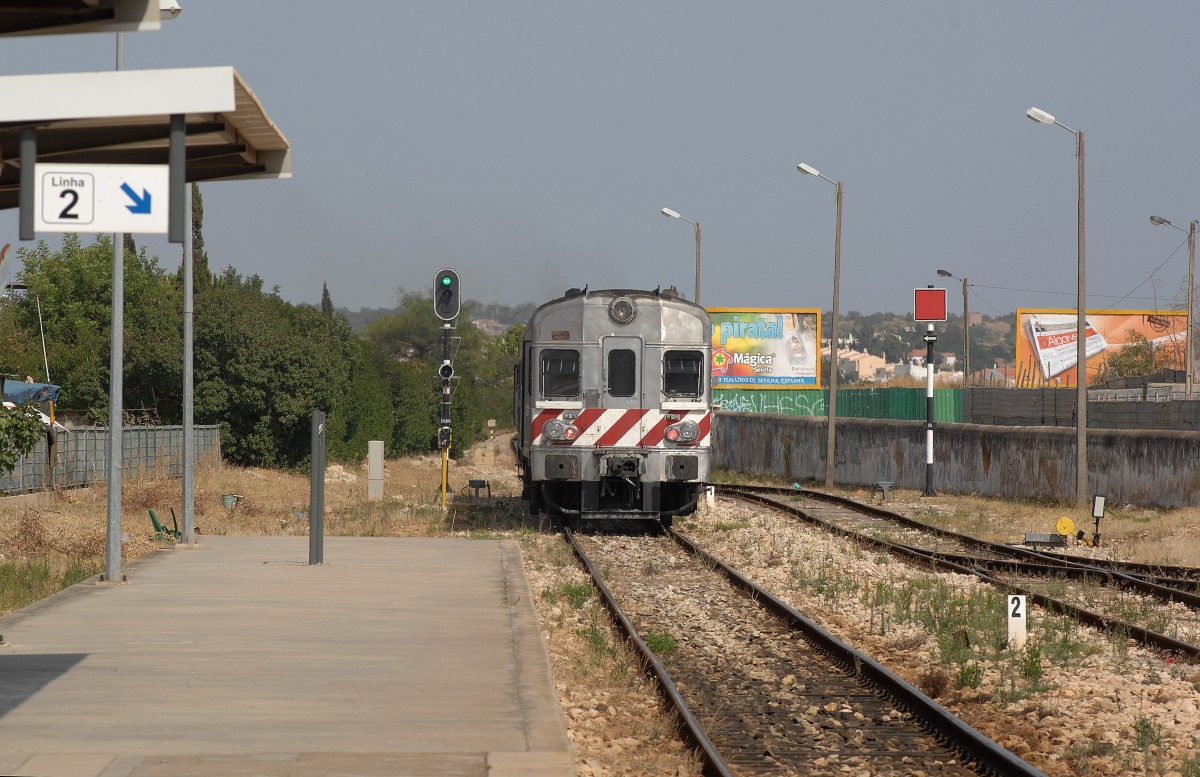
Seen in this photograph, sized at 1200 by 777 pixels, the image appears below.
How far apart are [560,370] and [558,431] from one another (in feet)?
3.16

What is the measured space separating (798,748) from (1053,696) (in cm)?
231

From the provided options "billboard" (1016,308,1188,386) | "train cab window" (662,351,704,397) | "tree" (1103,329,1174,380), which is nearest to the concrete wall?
"train cab window" (662,351,704,397)

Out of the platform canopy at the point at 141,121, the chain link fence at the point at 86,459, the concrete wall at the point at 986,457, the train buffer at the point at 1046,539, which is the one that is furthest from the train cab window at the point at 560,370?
the platform canopy at the point at 141,121

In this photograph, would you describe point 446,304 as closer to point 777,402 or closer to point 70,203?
point 70,203

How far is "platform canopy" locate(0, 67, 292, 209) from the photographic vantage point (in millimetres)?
6535

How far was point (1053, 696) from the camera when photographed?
944cm

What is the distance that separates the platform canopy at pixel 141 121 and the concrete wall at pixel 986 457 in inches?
819

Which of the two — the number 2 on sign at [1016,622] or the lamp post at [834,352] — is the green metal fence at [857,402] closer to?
the lamp post at [834,352]

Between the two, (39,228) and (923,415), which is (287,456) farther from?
(39,228)

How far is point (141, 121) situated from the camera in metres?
7.23

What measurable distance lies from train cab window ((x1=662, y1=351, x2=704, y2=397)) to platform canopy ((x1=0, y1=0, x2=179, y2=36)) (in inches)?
565

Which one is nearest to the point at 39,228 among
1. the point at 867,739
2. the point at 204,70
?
the point at 204,70

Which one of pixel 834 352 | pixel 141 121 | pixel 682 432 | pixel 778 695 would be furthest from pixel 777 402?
pixel 141 121

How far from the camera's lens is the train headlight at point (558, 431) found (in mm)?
20219
